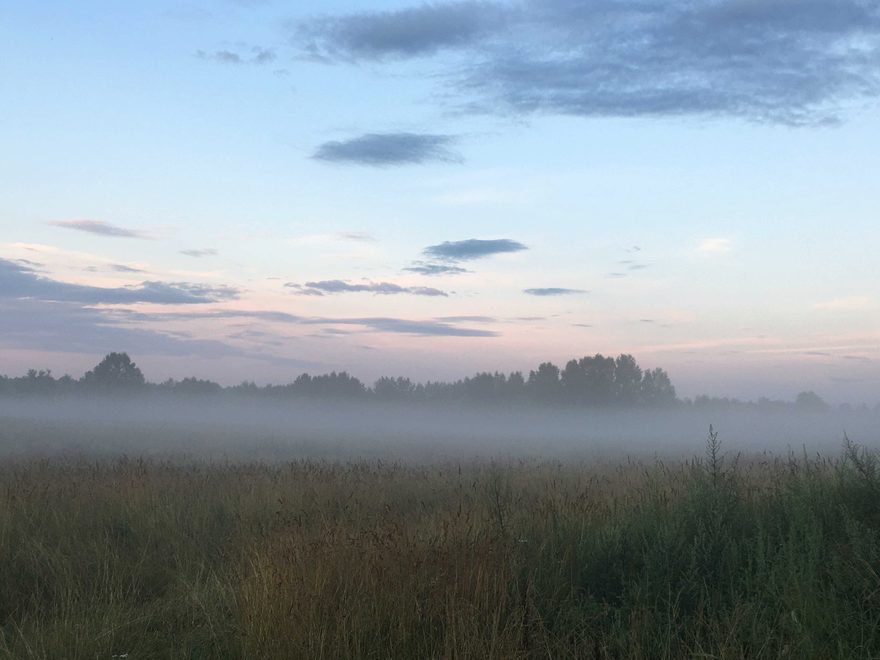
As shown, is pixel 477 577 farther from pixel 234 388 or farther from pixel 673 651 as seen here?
pixel 234 388

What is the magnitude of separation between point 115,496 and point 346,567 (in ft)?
18.6

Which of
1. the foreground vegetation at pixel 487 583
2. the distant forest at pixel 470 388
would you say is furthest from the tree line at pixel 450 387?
the foreground vegetation at pixel 487 583

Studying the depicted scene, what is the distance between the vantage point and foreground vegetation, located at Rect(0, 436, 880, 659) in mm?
4324

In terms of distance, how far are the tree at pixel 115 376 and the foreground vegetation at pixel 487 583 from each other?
109370 millimetres

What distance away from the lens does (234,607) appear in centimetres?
528

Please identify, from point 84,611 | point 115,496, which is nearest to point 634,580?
point 84,611

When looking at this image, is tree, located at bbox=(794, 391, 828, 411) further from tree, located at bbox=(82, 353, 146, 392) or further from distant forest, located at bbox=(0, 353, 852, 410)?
tree, located at bbox=(82, 353, 146, 392)

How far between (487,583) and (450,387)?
10894cm

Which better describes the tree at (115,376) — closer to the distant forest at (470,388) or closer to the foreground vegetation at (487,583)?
the distant forest at (470,388)

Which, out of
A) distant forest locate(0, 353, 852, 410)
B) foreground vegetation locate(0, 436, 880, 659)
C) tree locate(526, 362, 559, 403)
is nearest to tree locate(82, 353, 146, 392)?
distant forest locate(0, 353, 852, 410)

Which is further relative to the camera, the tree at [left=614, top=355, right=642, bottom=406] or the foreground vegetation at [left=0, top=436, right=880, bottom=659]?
the tree at [left=614, top=355, right=642, bottom=406]

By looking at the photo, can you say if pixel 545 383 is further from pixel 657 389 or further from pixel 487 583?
pixel 487 583

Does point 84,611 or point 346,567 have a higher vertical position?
point 346,567

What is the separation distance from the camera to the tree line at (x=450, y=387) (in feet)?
319
